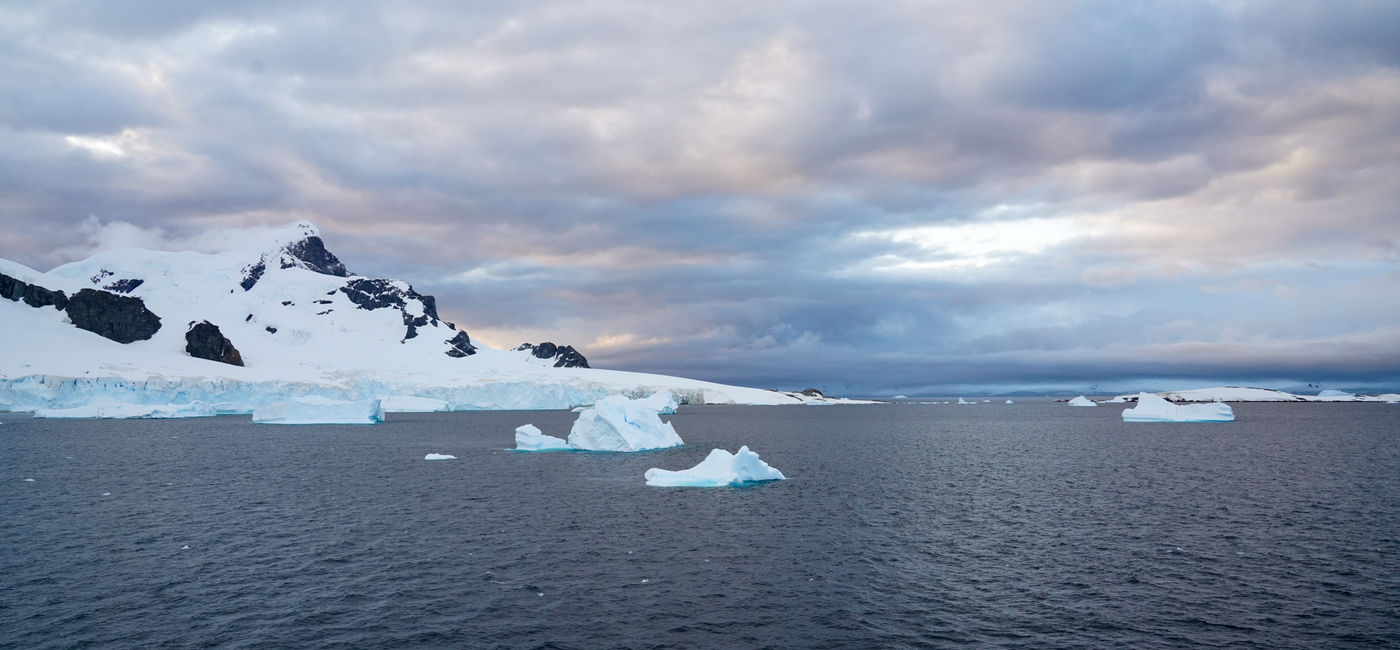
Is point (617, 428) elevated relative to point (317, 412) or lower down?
lower down

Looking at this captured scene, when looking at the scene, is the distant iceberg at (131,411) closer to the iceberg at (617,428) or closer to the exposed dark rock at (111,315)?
the exposed dark rock at (111,315)

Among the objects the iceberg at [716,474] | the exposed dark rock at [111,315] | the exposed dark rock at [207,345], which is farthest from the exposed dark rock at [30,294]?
the iceberg at [716,474]

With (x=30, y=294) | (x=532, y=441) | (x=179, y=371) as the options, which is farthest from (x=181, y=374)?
(x=532, y=441)

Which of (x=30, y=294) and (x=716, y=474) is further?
(x=30, y=294)

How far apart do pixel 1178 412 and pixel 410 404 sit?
413ft

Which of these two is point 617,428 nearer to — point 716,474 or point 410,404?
point 716,474

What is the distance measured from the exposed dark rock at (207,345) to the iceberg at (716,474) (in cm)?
14918

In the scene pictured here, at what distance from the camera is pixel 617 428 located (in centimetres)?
6328

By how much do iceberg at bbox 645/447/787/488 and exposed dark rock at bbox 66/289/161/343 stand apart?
557ft

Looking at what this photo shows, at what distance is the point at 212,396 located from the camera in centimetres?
12519

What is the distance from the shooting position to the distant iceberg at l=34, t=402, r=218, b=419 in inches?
4250

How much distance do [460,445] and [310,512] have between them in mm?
36958

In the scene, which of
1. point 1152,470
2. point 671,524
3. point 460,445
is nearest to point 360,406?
point 460,445

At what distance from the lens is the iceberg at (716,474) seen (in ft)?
139
